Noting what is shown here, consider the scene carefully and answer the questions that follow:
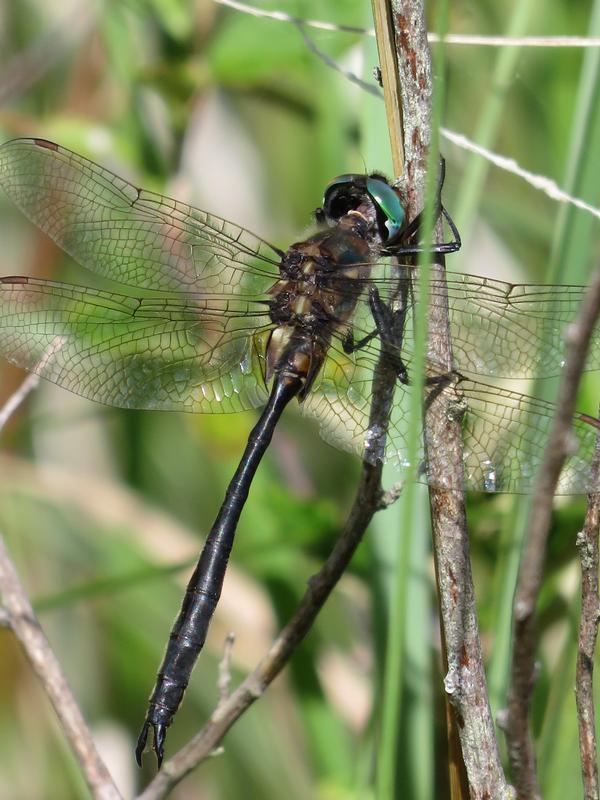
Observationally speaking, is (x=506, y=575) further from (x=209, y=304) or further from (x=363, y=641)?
(x=363, y=641)

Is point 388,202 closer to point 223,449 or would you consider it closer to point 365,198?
point 365,198

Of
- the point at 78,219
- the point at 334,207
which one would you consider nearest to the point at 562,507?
the point at 334,207

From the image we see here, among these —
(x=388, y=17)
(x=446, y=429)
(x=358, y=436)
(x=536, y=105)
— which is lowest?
(x=446, y=429)

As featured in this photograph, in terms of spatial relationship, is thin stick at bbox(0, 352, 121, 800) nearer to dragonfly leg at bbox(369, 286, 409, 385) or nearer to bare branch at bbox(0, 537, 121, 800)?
bare branch at bbox(0, 537, 121, 800)

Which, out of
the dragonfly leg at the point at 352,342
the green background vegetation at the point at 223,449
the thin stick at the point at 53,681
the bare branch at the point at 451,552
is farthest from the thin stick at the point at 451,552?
the green background vegetation at the point at 223,449

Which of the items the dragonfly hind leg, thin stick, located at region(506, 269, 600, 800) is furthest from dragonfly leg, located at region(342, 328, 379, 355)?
thin stick, located at region(506, 269, 600, 800)

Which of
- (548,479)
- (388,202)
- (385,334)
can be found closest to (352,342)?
(385,334)
